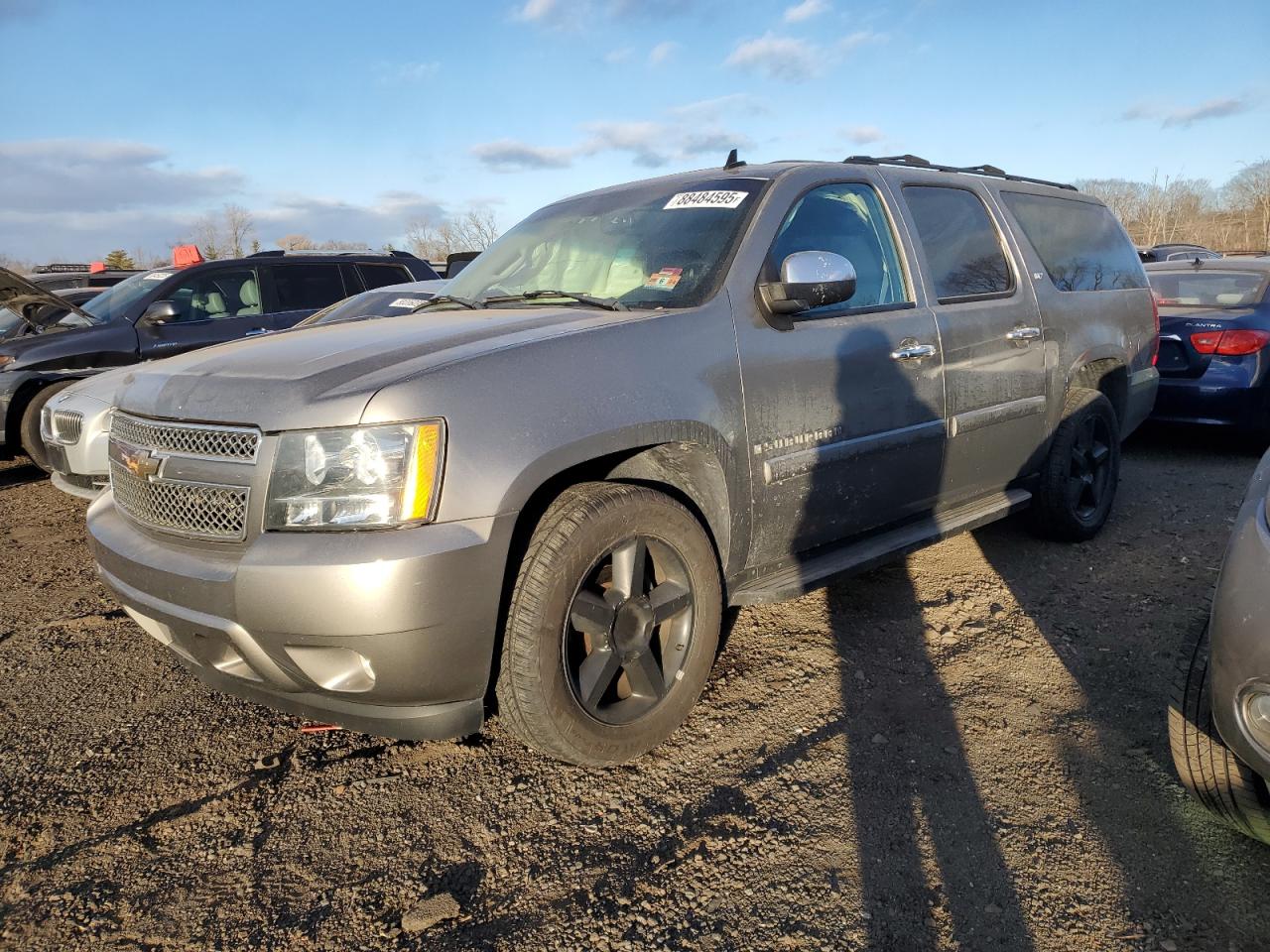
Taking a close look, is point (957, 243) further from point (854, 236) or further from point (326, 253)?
point (326, 253)

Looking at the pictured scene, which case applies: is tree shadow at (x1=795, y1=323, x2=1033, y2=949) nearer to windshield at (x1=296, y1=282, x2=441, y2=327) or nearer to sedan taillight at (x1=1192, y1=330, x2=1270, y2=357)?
windshield at (x1=296, y1=282, x2=441, y2=327)

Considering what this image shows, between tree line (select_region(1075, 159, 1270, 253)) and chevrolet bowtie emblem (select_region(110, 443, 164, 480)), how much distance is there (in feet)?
170

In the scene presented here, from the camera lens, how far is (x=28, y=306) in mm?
6758

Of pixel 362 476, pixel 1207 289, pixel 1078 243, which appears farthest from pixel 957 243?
pixel 1207 289

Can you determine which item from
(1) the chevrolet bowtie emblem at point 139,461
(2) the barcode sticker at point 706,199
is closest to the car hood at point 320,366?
(1) the chevrolet bowtie emblem at point 139,461

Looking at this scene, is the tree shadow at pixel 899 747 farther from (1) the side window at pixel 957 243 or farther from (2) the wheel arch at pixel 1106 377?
(2) the wheel arch at pixel 1106 377

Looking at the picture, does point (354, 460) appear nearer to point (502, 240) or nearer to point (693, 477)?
point (693, 477)

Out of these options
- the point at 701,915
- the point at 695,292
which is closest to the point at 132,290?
the point at 695,292

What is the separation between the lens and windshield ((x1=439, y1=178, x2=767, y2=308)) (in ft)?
9.46

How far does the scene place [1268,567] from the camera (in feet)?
6.09

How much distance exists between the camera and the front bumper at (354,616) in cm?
202

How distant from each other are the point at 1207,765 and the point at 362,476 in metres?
2.18

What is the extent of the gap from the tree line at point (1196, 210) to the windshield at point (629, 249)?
50046mm

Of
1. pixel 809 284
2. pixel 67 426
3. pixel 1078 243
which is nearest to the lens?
pixel 809 284
